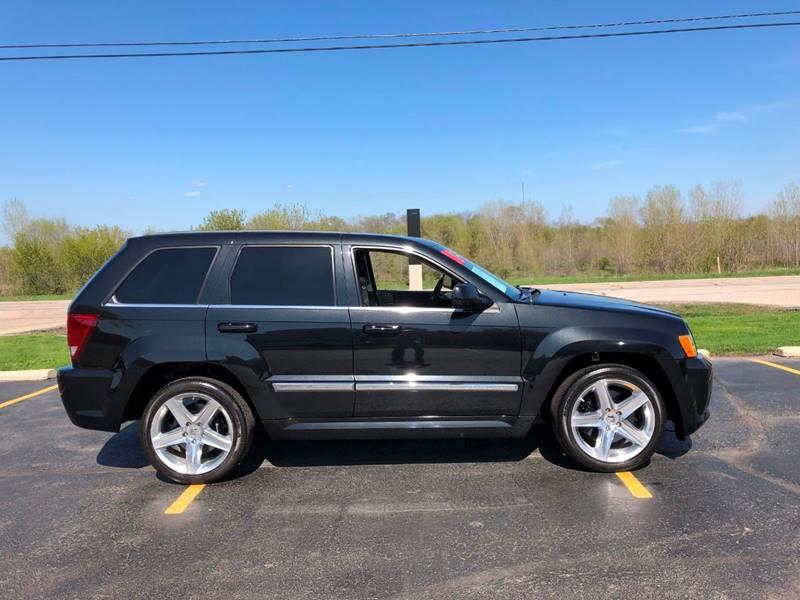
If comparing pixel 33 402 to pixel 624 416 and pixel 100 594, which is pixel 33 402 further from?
pixel 624 416

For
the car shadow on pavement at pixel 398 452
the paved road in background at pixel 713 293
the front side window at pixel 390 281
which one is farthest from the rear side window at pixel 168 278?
the paved road in background at pixel 713 293

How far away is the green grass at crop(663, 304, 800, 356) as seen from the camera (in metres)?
9.04

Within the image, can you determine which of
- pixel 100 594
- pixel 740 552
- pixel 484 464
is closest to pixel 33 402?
pixel 100 594

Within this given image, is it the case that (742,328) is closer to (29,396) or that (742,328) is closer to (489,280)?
(489,280)

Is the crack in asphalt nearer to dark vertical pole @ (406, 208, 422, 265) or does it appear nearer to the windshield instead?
the windshield

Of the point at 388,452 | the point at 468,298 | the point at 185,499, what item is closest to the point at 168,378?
the point at 185,499

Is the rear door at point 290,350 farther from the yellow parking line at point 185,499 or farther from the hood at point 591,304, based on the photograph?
the hood at point 591,304

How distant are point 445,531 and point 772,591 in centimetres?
167

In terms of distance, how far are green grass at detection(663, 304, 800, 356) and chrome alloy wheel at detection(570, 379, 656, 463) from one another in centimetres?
543

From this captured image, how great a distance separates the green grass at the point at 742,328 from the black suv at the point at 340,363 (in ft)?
18.3

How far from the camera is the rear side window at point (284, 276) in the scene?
4180mm

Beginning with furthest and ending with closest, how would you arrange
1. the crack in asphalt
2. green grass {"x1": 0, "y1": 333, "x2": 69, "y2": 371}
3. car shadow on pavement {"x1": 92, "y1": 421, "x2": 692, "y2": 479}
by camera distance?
green grass {"x1": 0, "y1": 333, "x2": 69, "y2": 371}
car shadow on pavement {"x1": 92, "y1": 421, "x2": 692, "y2": 479}
the crack in asphalt

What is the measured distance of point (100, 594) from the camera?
9.23ft

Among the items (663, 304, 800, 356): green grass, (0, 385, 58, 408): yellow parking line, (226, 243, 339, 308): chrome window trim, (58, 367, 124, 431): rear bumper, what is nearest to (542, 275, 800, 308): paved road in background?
(663, 304, 800, 356): green grass
